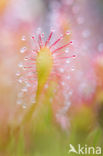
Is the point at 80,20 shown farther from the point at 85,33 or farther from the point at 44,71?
the point at 44,71

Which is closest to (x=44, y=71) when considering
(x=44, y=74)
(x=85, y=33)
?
(x=44, y=74)

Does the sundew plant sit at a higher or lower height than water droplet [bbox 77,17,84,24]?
lower

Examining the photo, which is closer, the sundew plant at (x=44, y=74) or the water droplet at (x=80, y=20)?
the sundew plant at (x=44, y=74)

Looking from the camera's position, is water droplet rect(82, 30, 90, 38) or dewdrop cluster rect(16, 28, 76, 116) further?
water droplet rect(82, 30, 90, 38)

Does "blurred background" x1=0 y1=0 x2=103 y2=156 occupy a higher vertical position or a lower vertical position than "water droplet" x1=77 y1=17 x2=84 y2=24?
lower

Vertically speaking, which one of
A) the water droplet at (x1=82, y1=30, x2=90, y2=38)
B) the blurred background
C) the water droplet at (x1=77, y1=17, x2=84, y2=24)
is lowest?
the blurred background

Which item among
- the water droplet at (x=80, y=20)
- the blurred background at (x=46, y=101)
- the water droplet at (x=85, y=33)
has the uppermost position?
the water droplet at (x=80, y=20)
